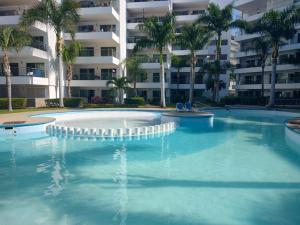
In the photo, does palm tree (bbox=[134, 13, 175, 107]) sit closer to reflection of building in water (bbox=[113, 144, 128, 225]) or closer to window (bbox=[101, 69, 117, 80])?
window (bbox=[101, 69, 117, 80])

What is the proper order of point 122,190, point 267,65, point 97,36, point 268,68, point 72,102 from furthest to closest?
point 267,65 < point 268,68 < point 97,36 < point 72,102 < point 122,190

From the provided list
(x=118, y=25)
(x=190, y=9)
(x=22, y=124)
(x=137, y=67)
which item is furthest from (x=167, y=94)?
(x=22, y=124)

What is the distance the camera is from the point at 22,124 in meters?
16.1

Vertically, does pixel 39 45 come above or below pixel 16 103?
above

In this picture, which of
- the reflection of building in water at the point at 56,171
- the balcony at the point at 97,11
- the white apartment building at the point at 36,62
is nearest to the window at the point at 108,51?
the balcony at the point at 97,11

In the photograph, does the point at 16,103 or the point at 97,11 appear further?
the point at 97,11

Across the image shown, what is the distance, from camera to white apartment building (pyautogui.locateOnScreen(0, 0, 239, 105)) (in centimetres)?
3281

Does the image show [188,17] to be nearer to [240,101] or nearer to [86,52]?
[240,101]

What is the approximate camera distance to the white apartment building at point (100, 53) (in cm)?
3281

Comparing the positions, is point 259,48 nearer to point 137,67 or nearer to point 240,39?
point 240,39

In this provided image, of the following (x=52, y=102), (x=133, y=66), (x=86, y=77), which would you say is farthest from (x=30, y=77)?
(x=133, y=66)

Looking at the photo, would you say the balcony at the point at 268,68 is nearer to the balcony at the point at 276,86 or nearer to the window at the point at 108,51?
the balcony at the point at 276,86

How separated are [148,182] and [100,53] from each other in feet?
113

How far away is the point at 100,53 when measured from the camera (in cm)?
3981
